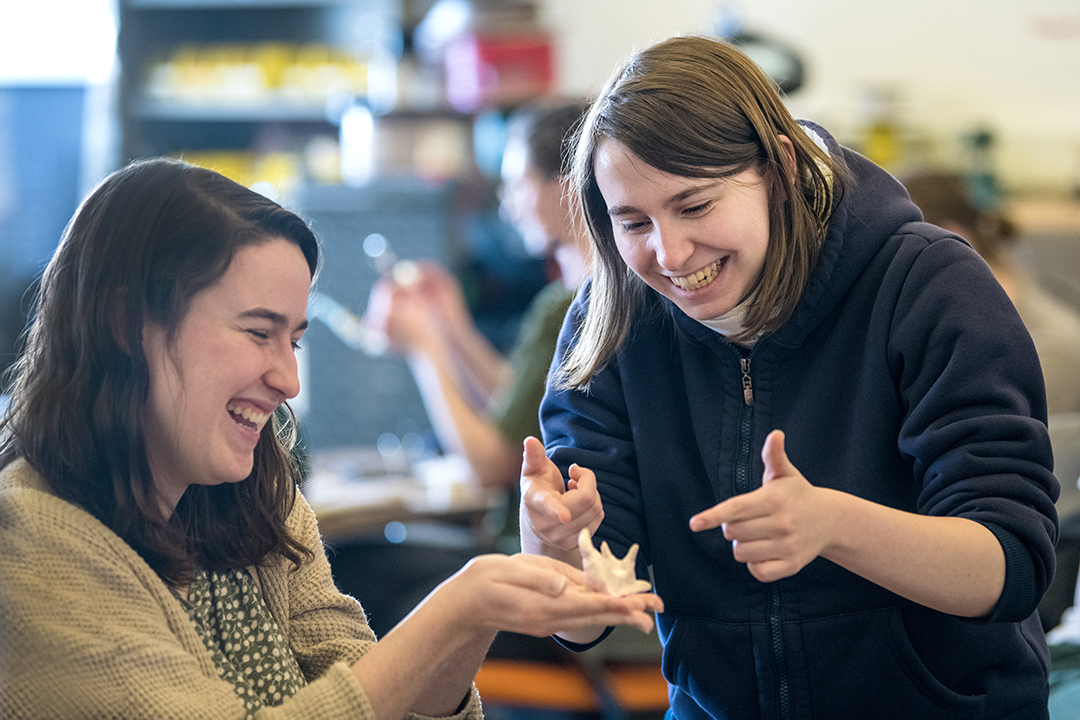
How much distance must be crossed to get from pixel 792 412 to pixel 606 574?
0.30m

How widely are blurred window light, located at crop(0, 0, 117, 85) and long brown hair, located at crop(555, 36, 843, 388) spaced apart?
2957 millimetres

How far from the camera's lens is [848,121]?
4.14m

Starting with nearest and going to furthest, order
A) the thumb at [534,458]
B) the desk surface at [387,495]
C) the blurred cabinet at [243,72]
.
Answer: the thumb at [534,458] → the desk surface at [387,495] → the blurred cabinet at [243,72]

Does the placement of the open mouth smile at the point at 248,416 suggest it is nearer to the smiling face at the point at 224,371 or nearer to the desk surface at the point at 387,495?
the smiling face at the point at 224,371

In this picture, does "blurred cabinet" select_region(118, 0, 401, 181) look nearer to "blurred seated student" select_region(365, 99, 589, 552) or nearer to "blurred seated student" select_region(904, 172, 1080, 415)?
"blurred seated student" select_region(365, 99, 589, 552)

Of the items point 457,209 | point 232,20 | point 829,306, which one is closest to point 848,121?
point 457,209

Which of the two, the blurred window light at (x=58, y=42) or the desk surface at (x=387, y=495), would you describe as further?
the blurred window light at (x=58, y=42)

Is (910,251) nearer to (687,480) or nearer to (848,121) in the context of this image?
(687,480)

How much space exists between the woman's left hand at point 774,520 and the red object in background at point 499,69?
3.35 meters

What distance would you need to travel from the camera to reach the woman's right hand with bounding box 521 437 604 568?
1.00 metres

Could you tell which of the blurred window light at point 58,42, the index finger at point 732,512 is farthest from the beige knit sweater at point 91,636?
the blurred window light at point 58,42

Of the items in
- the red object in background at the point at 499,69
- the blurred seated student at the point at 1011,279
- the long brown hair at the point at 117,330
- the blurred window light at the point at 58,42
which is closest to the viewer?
the long brown hair at the point at 117,330

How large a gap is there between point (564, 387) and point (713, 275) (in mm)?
233

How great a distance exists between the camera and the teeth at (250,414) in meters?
1.03
